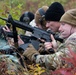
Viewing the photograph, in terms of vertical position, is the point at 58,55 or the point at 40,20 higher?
the point at 58,55

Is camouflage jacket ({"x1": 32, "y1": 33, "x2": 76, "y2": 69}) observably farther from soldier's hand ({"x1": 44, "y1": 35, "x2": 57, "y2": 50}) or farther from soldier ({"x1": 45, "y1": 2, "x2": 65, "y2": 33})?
soldier ({"x1": 45, "y1": 2, "x2": 65, "y2": 33})

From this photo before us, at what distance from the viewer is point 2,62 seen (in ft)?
12.4

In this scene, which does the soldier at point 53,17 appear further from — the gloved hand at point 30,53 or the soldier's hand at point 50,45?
the gloved hand at point 30,53

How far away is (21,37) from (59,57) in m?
1.50

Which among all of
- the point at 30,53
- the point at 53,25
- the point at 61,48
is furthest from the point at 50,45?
the point at 53,25

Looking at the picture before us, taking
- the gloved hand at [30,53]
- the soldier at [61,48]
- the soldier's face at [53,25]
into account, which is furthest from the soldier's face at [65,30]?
the soldier's face at [53,25]

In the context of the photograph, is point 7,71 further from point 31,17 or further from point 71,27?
point 31,17

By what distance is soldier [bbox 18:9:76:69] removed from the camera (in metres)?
4.18

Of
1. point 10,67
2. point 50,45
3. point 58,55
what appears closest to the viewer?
point 10,67

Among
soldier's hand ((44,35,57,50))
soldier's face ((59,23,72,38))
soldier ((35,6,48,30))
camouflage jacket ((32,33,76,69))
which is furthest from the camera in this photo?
soldier ((35,6,48,30))

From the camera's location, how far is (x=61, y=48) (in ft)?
14.0

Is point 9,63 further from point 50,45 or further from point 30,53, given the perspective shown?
point 50,45

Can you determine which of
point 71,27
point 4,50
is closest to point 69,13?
point 71,27

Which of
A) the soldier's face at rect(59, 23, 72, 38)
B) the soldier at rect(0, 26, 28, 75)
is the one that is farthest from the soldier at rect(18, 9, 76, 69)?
the soldier at rect(0, 26, 28, 75)
